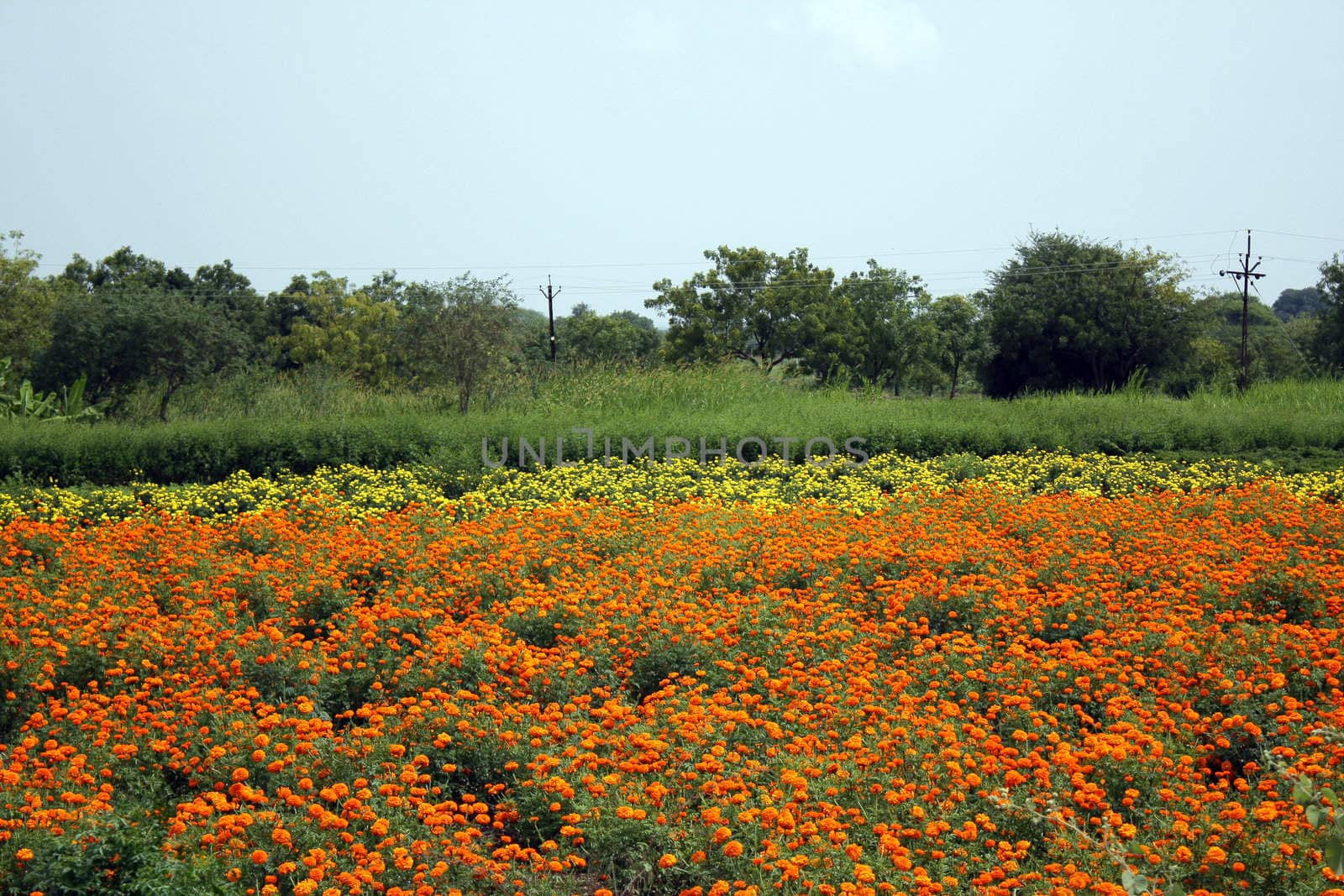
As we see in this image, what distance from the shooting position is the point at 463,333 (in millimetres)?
22141

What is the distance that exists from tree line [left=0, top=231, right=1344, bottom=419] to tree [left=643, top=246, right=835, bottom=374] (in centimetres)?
6

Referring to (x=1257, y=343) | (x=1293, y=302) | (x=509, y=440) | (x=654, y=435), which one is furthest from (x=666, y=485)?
(x=1293, y=302)

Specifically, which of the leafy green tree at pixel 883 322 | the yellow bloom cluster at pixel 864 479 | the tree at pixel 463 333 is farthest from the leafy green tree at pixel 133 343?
the leafy green tree at pixel 883 322

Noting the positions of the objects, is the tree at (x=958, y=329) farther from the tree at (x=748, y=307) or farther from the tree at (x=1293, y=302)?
the tree at (x=1293, y=302)

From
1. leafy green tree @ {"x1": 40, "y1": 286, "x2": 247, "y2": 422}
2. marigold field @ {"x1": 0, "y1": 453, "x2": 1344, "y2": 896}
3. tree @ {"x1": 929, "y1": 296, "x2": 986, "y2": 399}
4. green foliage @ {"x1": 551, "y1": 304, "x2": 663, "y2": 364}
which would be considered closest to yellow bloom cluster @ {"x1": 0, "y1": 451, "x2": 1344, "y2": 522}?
marigold field @ {"x1": 0, "y1": 453, "x2": 1344, "y2": 896}

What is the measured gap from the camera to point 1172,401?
18.2 meters

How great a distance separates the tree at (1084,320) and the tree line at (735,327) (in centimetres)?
6

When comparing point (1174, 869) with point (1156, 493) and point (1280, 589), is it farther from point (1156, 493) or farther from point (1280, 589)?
point (1156, 493)

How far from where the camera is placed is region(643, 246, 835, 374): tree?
123 feet

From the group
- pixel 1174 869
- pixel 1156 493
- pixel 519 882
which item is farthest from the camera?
pixel 1156 493

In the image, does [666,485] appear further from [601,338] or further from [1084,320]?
[601,338]

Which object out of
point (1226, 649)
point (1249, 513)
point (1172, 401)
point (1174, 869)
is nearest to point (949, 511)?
point (1249, 513)

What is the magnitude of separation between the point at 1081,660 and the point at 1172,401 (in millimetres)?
14873

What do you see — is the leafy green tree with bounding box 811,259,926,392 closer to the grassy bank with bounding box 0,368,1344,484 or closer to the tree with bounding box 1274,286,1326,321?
the grassy bank with bounding box 0,368,1344,484
